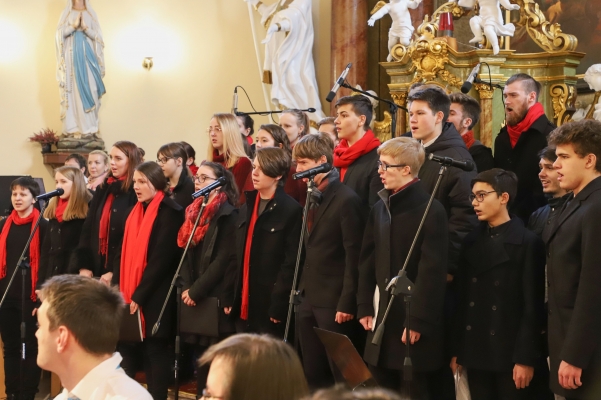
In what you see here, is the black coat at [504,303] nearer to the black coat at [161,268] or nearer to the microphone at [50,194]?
the black coat at [161,268]

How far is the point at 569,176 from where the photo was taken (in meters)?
3.20

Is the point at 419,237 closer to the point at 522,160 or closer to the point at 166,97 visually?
the point at 522,160

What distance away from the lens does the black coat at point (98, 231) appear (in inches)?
217

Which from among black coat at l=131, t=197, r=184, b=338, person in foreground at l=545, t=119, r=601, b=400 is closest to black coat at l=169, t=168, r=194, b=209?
black coat at l=131, t=197, r=184, b=338

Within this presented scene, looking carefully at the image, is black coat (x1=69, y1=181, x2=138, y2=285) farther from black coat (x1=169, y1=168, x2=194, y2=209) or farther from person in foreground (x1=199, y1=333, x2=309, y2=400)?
person in foreground (x1=199, y1=333, x2=309, y2=400)

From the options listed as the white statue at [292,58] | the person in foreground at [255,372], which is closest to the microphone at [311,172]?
the person in foreground at [255,372]

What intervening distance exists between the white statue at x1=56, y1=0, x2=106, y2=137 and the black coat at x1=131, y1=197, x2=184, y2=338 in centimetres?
641

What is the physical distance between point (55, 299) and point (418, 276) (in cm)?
180

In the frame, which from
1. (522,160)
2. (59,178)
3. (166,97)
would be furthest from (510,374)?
(166,97)

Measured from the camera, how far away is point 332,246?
4.29 metres

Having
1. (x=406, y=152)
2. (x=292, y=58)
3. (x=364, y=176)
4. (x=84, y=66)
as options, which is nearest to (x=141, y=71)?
(x=84, y=66)

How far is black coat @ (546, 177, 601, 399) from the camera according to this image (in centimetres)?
304

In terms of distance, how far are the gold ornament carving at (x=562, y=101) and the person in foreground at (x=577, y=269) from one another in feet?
12.4

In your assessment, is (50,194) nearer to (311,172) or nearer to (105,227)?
(105,227)
